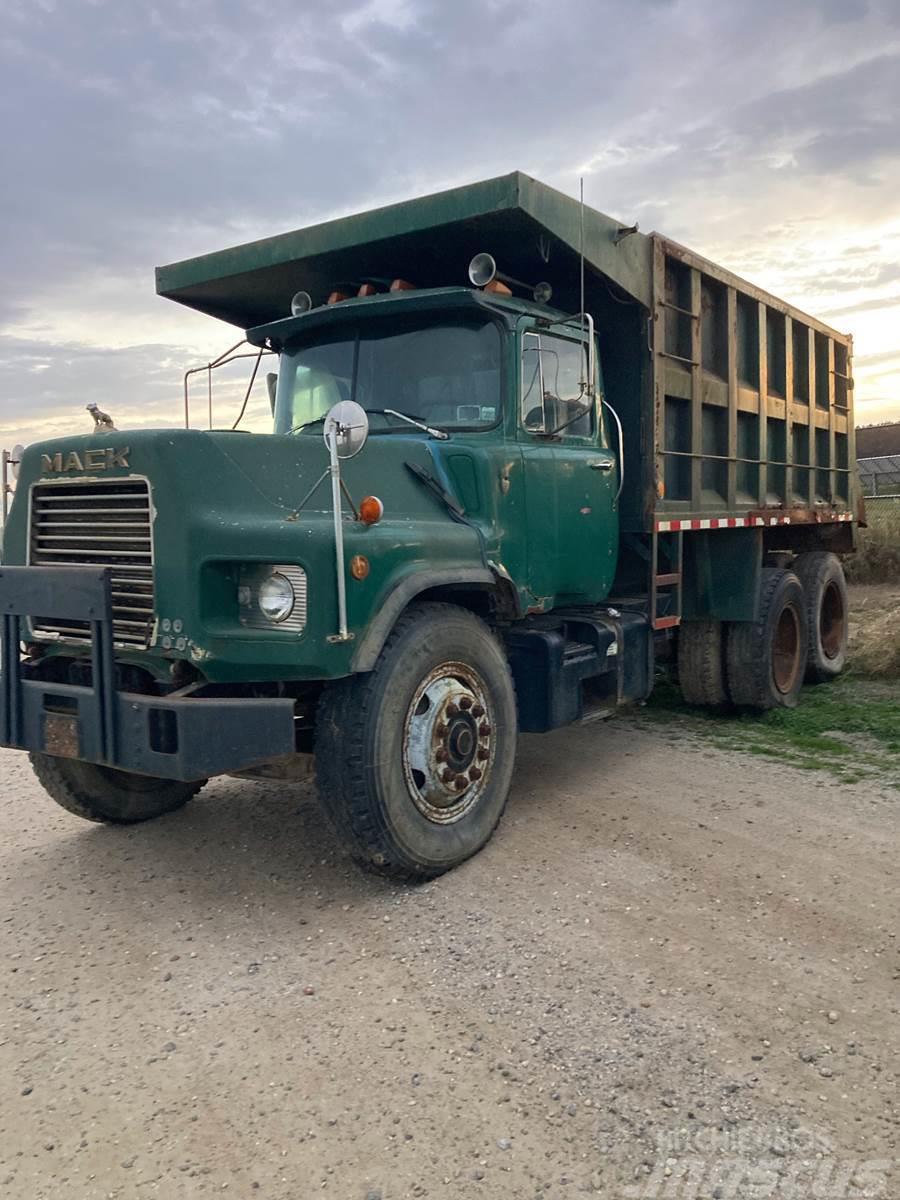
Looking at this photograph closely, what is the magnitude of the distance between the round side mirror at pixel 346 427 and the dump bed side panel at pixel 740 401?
2.96 metres

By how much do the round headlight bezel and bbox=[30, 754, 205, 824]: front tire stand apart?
1.36 metres

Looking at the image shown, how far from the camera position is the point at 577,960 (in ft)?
12.0

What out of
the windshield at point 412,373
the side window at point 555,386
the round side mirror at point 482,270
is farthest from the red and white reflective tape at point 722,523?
the round side mirror at point 482,270

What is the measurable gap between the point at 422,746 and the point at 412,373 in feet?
6.66

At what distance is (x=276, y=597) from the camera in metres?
3.89

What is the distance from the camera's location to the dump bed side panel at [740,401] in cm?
664

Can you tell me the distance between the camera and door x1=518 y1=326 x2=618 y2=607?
→ 5.28 meters

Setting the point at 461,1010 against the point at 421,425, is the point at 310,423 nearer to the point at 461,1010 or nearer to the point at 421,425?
the point at 421,425

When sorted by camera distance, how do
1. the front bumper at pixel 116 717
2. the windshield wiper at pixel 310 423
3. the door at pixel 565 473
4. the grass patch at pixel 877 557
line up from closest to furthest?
the front bumper at pixel 116 717
the door at pixel 565 473
the windshield wiper at pixel 310 423
the grass patch at pixel 877 557

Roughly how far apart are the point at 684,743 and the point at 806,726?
1120 millimetres

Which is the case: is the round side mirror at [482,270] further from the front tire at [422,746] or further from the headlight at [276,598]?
the headlight at [276,598]

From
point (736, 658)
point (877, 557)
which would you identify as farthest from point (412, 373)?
point (877, 557)

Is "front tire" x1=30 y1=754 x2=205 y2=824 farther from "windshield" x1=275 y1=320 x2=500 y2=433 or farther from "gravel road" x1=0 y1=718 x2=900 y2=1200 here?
"windshield" x1=275 y1=320 x2=500 y2=433

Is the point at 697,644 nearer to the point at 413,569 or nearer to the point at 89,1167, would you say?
the point at 413,569
